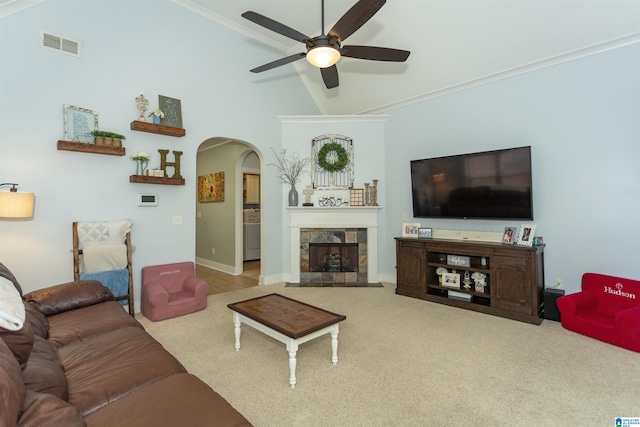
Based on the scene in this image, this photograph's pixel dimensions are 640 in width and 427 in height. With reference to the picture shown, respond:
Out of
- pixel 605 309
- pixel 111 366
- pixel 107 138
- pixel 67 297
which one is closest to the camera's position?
pixel 111 366

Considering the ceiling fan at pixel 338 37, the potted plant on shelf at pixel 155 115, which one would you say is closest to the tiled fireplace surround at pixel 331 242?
the potted plant on shelf at pixel 155 115

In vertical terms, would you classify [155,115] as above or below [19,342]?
above

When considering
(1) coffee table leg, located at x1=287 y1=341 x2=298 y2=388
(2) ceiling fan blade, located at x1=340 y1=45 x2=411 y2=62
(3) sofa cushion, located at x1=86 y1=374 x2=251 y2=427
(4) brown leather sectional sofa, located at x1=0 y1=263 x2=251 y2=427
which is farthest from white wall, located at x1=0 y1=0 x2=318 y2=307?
(3) sofa cushion, located at x1=86 y1=374 x2=251 y2=427

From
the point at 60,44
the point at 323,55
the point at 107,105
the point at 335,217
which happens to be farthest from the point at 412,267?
the point at 60,44

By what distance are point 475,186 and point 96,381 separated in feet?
13.9

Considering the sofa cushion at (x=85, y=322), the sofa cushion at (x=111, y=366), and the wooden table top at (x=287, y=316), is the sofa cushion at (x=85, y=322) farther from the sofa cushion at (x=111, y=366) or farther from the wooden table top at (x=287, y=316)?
the wooden table top at (x=287, y=316)

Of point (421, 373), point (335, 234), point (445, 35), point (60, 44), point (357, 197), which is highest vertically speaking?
point (445, 35)

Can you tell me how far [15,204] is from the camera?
2.66m

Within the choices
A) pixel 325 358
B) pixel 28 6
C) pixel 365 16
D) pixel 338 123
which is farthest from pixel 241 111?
pixel 325 358

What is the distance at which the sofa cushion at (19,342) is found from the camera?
4.62 feet

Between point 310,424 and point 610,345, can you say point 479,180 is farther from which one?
point 310,424

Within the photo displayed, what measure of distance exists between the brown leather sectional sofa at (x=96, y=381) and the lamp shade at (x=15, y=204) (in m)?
0.63

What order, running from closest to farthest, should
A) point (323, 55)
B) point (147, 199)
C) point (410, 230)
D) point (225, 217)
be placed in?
1. point (323, 55)
2. point (147, 199)
3. point (410, 230)
4. point (225, 217)

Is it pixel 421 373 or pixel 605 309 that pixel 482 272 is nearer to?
pixel 605 309
